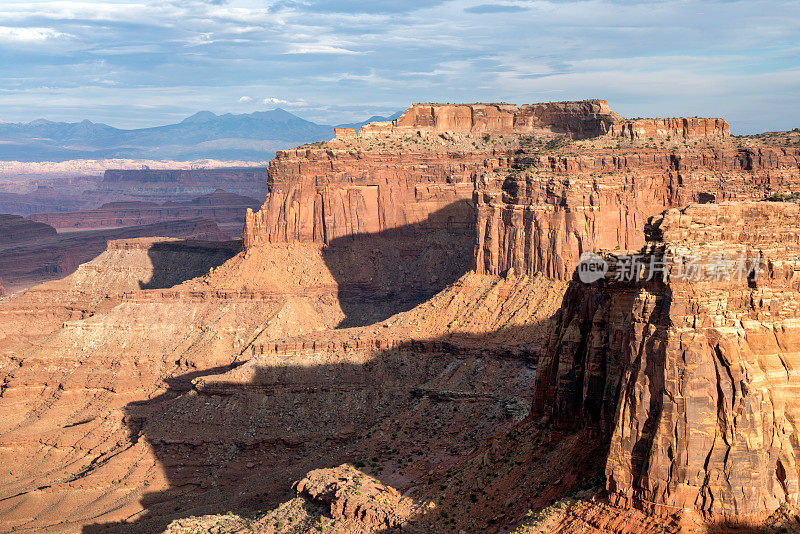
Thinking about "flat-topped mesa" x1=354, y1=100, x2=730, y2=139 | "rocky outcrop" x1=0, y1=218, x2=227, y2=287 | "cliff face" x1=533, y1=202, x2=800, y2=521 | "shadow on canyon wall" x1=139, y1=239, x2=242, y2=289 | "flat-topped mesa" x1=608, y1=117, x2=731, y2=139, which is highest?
"flat-topped mesa" x1=354, y1=100, x2=730, y2=139

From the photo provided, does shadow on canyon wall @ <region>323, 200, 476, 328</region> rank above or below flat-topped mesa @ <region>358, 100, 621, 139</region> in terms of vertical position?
below

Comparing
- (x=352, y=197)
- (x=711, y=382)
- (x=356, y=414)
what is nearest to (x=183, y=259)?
(x=352, y=197)

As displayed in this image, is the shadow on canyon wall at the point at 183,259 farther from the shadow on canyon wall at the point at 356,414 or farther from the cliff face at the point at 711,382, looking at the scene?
the cliff face at the point at 711,382

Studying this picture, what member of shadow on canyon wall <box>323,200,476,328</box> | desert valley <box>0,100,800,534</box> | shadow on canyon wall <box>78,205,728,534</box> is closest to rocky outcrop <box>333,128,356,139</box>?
desert valley <box>0,100,800,534</box>

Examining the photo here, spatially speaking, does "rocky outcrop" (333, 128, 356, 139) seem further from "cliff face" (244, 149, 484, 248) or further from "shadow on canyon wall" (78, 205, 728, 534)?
"shadow on canyon wall" (78, 205, 728, 534)

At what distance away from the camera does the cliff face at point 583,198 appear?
75.6 meters

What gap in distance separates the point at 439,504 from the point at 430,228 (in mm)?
70644

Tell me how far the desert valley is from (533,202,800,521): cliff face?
2.5 inches

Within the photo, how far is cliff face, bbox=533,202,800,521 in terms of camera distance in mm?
28188

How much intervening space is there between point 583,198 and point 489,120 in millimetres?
46910

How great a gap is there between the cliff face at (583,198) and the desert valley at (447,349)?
228mm

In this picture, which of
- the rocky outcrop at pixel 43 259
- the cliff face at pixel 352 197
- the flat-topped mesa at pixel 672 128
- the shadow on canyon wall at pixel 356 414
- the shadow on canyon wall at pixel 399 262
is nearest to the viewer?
the shadow on canyon wall at pixel 356 414

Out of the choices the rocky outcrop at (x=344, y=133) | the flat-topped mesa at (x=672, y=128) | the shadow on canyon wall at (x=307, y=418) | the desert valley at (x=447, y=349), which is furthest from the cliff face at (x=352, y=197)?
the shadow on canyon wall at (x=307, y=418)

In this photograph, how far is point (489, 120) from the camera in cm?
12069
